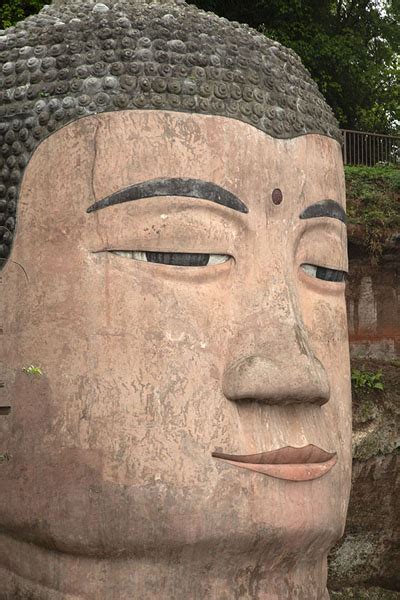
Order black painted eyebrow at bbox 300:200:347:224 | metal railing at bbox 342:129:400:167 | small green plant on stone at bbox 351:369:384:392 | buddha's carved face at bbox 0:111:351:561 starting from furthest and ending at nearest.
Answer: metal railing at bbox 342:129:400:167
small green plant on stone at bbox 351:369:384:392
black painted eyebrow at bbox 300:200:347:224
buddha's carved face at bbox 0:111:351:561

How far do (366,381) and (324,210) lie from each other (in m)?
4.49

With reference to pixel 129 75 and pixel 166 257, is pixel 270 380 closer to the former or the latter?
pixel 166 257

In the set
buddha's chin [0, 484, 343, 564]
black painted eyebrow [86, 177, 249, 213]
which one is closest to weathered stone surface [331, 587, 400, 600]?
buddha's chin [0, 484, 343, 564]

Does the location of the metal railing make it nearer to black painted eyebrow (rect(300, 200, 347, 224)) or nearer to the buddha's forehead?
black painted eyebrow (rect(300, 200, 347, 224))

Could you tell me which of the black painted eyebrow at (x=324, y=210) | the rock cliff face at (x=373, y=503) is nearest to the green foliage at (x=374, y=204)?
the rock cliff face at (x=373, y=503)

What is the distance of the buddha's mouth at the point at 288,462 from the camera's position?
4.48 meters

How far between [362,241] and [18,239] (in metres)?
6.18

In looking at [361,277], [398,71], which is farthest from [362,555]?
[398,71]

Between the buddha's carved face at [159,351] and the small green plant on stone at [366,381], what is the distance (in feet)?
14.6

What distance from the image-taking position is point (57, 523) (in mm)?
4406

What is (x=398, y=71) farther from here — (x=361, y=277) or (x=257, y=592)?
(x=257, y=592)

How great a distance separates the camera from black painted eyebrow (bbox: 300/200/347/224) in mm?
4949

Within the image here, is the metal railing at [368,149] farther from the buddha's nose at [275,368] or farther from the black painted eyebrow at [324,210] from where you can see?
the buddha's nose at [275,368]

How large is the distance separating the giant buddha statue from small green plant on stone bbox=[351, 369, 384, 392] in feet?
14.1
